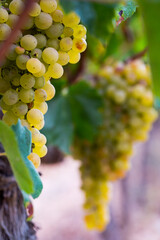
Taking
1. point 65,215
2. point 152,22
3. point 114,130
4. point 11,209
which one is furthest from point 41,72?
point 65,215

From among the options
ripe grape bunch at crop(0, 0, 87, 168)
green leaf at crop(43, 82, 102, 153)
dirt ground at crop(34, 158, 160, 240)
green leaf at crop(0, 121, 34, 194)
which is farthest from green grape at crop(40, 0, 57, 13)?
dirt ground at crop(34, 158, 160, 240)

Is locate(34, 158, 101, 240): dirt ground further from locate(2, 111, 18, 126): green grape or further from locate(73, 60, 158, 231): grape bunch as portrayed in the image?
locate(2, 111, 18, 126): green grape

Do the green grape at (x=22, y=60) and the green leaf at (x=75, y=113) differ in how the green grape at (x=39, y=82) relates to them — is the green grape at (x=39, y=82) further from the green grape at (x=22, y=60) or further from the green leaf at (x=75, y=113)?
the green leaf at (x=75, y=113)

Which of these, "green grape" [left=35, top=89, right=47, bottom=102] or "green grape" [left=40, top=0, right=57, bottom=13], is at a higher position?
"green grape" [left=40, top=0, right=57, bottom=13]

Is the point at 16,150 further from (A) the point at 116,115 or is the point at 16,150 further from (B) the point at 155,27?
(A) the point at 116,115

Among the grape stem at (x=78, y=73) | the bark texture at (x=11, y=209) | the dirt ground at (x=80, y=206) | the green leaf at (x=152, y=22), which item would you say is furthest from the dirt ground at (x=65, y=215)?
the green leaf at (x=152, y=22)

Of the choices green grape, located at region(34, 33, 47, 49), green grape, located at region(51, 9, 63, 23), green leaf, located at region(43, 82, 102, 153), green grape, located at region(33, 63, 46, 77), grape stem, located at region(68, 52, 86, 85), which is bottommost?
green grape, located at region(33, 63, 46, 77)
